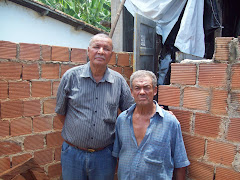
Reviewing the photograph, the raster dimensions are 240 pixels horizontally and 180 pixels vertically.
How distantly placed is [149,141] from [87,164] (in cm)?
74

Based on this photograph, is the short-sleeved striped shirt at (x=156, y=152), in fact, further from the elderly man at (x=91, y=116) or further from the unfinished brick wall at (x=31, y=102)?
the unfinished brick wall at (x=31, y=102)

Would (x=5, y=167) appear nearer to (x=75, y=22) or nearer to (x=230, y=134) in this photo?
(x=230, y=134)

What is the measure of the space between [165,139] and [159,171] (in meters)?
0.25

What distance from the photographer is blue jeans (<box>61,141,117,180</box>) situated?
2.09 metres

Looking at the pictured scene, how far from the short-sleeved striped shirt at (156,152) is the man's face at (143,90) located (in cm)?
12

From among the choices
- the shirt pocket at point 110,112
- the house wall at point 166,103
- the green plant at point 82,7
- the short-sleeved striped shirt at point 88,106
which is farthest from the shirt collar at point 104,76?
the green plant at point 82,7

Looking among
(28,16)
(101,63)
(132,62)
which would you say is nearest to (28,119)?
(101,63)

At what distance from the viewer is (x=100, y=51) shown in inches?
82.7

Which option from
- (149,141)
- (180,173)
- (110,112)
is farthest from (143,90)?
(180,173)

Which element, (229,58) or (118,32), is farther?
(118,32)

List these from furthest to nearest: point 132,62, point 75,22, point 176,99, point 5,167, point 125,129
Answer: point 75,22
point 132,62
point 5,167
point 176,99
point 125,129

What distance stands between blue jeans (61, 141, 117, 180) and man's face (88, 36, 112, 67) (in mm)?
877

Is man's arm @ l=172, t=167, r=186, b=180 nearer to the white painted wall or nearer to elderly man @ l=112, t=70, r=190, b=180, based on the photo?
elderly man @ l=112, t=70, r=190, b=180

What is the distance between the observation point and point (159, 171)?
5.48ft
